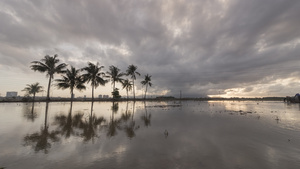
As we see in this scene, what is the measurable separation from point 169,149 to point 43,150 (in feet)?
18.0

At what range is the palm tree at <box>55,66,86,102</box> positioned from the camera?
44.2 m

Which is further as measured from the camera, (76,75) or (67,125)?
(76,75)

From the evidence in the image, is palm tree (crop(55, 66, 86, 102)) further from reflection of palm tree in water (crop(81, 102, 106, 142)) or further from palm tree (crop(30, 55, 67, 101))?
reflection of palm tree in water (crop(81, 102, 106, 142))

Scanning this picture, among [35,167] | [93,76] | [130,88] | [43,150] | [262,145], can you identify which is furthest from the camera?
[130,88]

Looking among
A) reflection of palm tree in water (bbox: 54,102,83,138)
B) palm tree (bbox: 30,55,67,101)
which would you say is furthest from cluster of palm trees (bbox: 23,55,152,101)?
reflection of palm tree in water (bbox: 54,102,83,138)

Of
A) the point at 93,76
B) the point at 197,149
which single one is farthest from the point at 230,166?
the point at 93,76

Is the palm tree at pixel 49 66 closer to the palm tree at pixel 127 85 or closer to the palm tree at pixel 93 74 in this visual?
the palm tree at pixel 93 74

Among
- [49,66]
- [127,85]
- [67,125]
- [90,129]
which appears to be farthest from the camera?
[127,85]

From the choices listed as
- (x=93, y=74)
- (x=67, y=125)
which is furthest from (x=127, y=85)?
(x=67, y=125)

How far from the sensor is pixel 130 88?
62.8 metres

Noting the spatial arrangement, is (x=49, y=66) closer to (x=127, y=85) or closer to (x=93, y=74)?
(x=93, y=74)

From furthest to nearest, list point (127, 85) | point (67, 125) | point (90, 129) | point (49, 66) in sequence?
point (127, 85), point (49, 66), point (67, 125), point (90, 129)

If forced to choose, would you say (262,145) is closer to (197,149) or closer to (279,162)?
(279,162)

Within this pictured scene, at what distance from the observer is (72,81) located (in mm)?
45250
